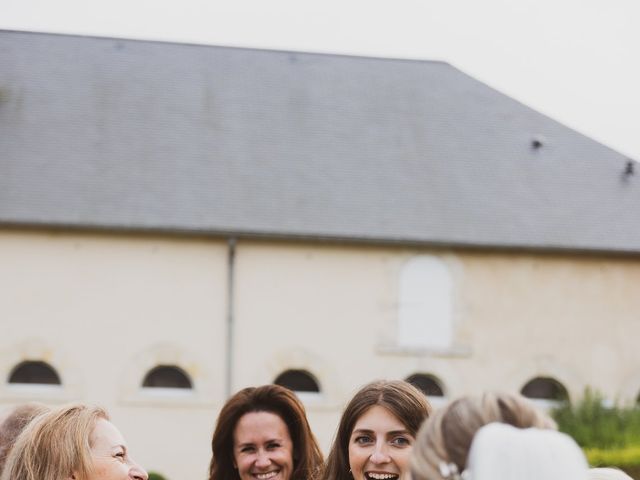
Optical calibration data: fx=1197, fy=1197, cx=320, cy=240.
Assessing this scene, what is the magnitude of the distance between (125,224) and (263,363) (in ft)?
11.2

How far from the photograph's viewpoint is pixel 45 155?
22.1 metres

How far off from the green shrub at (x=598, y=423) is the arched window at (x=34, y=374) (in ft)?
28.6

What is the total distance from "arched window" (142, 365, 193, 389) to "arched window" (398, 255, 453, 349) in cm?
407

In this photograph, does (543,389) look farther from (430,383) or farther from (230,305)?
(230,305)

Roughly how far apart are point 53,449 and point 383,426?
4.01ft

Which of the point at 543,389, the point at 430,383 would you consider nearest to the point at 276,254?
the point at 430,383

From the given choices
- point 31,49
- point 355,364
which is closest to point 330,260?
point 355,364

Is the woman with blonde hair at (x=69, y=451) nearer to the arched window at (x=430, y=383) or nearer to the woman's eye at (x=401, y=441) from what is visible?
the woman's eye at (x=401, y=441)

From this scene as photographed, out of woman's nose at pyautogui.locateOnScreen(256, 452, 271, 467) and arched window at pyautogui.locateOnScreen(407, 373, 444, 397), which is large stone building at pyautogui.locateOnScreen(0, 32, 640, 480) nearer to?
arched window at pyautogui.locateOnScreen(407, 373, 444, 397)

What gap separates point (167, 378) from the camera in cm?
2097

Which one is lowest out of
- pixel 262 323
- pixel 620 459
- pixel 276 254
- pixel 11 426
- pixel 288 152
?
pixel 11 426

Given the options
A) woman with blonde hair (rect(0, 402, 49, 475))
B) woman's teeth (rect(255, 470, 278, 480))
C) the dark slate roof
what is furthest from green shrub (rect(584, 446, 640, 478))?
woman with blonde hair (rect(0, 402, 49, 475))

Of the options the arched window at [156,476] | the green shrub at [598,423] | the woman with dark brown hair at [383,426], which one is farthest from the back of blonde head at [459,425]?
the green shrub at [598,423]

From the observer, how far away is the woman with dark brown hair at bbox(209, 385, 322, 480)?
492 cm
